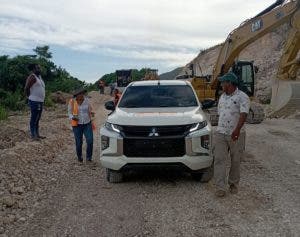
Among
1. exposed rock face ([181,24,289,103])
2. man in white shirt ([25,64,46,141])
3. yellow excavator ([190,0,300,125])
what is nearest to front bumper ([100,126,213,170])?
man in white shirt ([25,64,46,141])

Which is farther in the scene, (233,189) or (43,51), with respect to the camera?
(43,51)

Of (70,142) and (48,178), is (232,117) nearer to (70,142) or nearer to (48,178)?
(48,178)

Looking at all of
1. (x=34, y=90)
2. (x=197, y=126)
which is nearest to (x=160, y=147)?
(x=197, y=126)

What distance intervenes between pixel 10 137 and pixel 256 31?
8786 millimetres

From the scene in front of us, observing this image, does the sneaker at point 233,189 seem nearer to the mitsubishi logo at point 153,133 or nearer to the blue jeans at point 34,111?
the mitsubishi logo at point 153,133

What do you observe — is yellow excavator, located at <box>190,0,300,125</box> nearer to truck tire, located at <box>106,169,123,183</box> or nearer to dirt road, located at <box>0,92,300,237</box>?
dirt road, located at <box>0,92,300,237</box>

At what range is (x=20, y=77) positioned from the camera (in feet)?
117

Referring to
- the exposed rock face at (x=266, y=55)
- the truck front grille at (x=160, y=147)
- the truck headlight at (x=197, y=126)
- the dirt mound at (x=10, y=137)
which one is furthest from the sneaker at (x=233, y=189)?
the exposed rock face at (x=266, y=55)

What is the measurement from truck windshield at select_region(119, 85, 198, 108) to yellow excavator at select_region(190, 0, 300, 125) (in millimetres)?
6898

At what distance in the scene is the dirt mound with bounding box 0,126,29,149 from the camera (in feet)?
41.7

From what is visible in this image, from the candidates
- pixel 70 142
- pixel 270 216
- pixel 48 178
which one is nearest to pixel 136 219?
pixel 270 216

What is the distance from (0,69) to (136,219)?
31506mm

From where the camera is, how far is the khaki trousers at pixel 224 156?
8.17 m

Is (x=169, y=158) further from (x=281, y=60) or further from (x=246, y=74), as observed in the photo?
(x=246, y=74)
